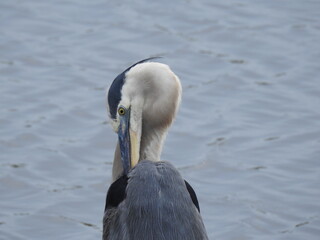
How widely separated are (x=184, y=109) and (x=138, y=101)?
2967mm

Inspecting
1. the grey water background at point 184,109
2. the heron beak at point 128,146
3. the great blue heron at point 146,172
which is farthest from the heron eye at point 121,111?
the grey water background at point 184,109

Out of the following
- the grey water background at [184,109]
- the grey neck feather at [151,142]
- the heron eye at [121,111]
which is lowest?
the grey water background at [184,109]

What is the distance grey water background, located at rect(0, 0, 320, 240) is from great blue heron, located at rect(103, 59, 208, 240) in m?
1.19

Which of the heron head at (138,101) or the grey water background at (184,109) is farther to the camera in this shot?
the grey water background at (184,109)

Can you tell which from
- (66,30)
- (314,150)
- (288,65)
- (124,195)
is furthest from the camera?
(66,30)

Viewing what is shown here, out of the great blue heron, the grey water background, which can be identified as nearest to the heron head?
the great blue heron

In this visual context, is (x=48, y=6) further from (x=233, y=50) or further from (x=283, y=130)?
(x=283, y=130)

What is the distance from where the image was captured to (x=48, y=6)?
11086 millimetres

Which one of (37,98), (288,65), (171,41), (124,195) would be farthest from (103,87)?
(124,195)

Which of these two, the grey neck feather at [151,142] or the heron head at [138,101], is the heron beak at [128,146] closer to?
the heron head at [138,101]

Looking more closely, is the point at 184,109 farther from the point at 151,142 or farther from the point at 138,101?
the point at 138,101

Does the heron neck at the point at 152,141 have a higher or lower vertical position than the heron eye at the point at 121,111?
lower

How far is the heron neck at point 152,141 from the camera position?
6.18 metres

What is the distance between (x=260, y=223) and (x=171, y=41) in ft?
11.7
